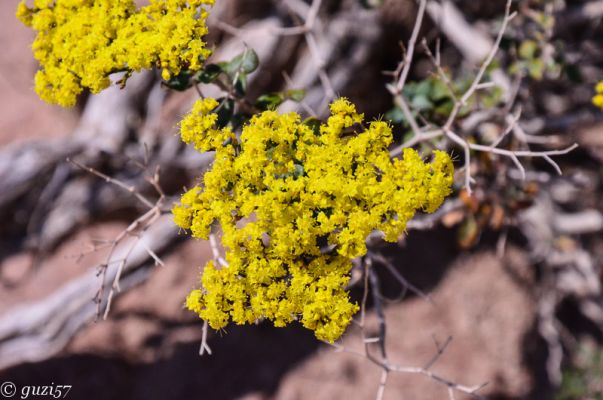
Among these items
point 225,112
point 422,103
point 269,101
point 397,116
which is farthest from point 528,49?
point 225,112

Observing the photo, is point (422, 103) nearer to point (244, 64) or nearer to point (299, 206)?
point (244, 64)

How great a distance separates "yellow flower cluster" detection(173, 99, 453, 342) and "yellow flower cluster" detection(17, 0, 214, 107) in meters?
0.23

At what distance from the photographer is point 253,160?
147 cm

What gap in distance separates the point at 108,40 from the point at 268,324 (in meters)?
2.46

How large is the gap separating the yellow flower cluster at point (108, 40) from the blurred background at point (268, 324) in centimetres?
162

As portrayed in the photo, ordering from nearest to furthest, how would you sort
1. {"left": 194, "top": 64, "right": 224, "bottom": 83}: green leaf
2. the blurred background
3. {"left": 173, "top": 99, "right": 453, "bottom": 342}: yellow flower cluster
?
{"left": 173, "top": 99, "right": 453, "bottom": 342}: yellow flower cluster < {"left": 194, "top": 64, "right": 224, "bottom": 83}: green leaf < the blurred background

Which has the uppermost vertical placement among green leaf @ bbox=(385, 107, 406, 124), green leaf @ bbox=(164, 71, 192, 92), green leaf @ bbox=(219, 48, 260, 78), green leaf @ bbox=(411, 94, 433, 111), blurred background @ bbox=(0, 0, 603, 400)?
green leaf @ bbox=(164, 71, 192, 92)

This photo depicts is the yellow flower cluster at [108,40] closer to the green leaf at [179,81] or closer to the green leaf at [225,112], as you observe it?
the green leaf at [179,81]

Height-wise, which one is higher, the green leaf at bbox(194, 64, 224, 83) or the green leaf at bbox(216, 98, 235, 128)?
the green leaf at bbox(194, 64, 224, 83)

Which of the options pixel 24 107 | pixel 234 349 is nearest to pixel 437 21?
pixel 234 349

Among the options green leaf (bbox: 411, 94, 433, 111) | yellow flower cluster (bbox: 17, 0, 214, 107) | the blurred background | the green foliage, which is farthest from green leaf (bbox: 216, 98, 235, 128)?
the green foliage

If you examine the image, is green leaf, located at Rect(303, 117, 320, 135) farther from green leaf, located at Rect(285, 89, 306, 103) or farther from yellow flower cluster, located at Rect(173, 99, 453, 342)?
green leaf, located at Rect(285, 89, 306, 103)

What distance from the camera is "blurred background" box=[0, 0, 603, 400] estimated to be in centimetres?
340

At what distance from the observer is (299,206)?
1460 mm
